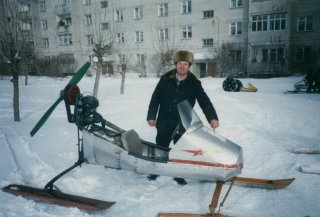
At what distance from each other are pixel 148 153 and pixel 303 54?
27061 mm

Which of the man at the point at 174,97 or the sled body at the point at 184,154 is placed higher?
the man at the point at 174,97

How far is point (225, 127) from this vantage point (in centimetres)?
790

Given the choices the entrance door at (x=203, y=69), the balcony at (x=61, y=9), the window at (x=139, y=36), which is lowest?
the entrance door at (x=203, y=69)

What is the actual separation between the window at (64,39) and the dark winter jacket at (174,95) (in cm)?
3875

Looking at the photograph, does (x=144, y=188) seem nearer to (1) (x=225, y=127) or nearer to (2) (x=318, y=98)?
(1) (x=225, y=127)

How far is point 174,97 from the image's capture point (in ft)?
14.5

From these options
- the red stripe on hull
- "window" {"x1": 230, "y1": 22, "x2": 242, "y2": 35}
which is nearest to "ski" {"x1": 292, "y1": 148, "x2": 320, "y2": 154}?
the red stripe on hull

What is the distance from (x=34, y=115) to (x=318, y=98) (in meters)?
11.7

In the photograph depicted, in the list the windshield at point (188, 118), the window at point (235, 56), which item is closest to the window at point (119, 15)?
the window at point (235, 56)

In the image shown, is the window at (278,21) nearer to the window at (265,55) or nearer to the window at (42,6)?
the window at (265,55)

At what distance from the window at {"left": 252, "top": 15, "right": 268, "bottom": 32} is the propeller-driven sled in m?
26.1

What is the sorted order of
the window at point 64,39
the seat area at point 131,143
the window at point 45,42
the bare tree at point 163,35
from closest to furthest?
the seat area at point 131,143 < the bare tree at point 163,35 < the window at point 64,39 < the window at point 45,42

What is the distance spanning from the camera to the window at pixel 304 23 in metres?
26.8

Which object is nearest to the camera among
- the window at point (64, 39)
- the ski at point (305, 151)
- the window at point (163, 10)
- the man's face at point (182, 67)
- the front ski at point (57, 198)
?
the front ski at point (57, 198)
